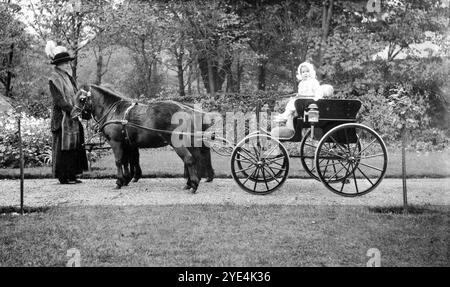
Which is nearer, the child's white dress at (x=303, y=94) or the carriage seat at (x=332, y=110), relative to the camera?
the carriage seat at (x=332, y=110)

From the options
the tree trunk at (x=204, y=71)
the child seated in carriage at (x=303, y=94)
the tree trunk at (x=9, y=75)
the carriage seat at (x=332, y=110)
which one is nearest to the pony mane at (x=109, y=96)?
the child seated in carriage at (x=303, y=94)

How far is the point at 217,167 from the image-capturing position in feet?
31.3

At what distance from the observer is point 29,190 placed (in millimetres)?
7242

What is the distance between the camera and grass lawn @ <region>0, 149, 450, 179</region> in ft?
28.1

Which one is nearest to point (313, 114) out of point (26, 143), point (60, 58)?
point (60, 58)

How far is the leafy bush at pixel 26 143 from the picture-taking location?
1023 cm

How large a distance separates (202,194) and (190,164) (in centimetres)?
48

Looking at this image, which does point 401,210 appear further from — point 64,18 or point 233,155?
point 64,18

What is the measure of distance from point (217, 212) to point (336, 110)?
2.18 m

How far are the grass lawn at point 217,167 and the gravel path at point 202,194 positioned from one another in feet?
1.71

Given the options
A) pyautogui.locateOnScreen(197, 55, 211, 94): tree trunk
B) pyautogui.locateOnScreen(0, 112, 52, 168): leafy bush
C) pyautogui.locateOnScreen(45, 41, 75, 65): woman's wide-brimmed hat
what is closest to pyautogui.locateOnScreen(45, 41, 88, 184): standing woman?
pyautogui.locateOnScreen(45, 41, 75, 65): woman's wide-brimmed hat

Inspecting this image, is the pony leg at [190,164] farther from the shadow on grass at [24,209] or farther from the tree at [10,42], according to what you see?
the tree at [10,42]

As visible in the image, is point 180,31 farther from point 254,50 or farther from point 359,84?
point 359,84

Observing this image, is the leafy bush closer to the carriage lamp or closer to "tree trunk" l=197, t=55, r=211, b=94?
the carriage lamp
